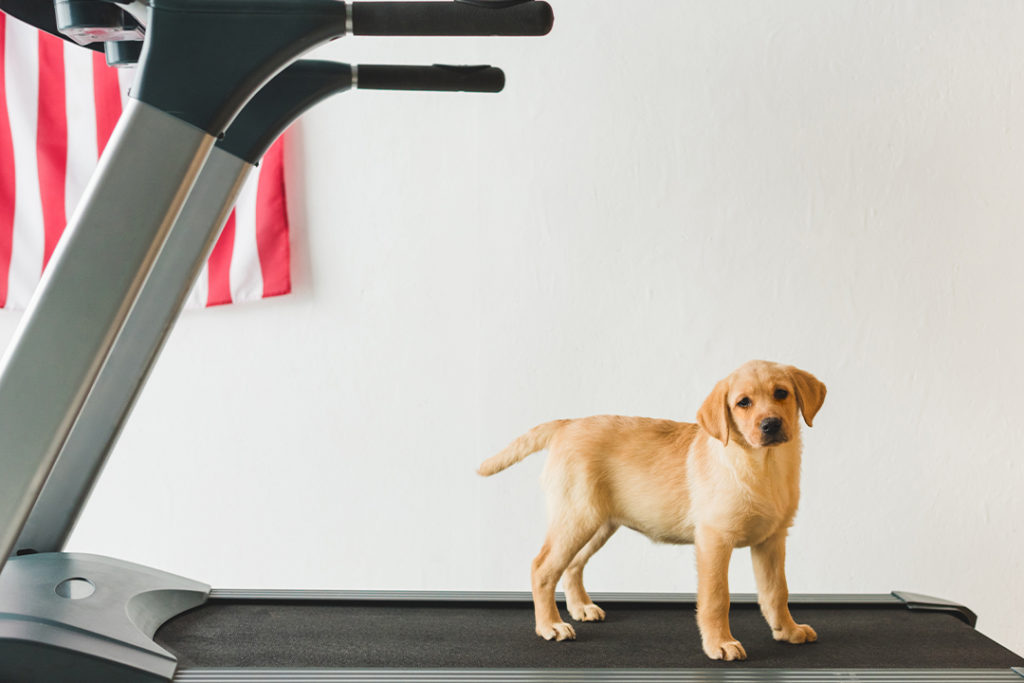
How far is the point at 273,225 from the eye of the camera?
2051 mm

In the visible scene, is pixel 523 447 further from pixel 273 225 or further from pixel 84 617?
pixel 273 225

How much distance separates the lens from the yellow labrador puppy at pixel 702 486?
3.76 feet

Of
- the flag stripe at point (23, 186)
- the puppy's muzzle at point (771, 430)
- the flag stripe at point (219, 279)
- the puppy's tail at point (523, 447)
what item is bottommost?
the puppy's tail at point (523, 447)

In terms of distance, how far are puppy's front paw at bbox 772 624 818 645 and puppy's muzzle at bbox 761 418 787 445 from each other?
32cm

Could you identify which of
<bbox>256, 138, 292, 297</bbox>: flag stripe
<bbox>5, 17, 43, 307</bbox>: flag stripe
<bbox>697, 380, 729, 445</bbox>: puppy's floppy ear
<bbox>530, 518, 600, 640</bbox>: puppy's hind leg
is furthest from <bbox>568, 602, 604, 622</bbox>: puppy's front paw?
<bbox>5, 17, 43, 307</bbox>: flag stripe

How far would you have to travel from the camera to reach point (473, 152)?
6.63ft

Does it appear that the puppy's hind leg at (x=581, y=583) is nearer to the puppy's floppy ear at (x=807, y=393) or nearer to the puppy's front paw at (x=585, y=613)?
the puppy's front paw at (x=585, y=613)

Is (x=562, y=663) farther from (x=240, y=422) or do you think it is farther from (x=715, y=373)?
(x=240, y=422)

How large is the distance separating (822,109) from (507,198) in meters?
0.72

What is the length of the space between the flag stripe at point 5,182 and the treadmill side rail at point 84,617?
1.02m

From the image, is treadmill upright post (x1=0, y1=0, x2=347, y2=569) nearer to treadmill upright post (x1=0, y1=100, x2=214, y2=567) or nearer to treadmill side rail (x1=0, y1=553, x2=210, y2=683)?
treadmill upright post (x1=0, y1=100, x2=214, y2=567)

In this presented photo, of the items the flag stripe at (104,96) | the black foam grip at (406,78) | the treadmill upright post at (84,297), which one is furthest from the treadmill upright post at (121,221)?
the flag stripe at (104,96)

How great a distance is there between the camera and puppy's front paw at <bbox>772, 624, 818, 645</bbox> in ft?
4.11

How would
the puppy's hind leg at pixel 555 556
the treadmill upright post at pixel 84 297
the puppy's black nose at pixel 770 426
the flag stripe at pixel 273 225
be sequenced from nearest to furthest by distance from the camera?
the treadmill upright post at pixel 84 297 → the puppy's black nose at pixel 770 426 → the puppy's hind leg at pixel 555 556 → the flag stripe at pixel 273 225
